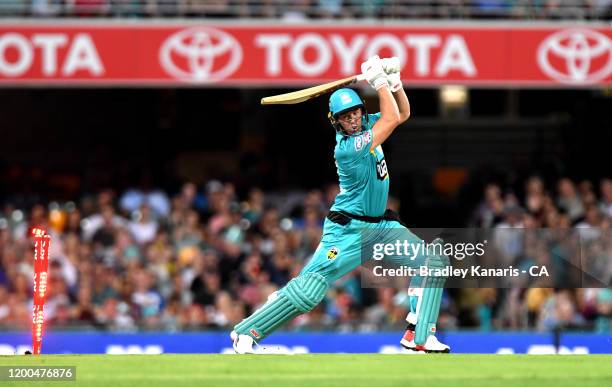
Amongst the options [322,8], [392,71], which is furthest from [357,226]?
[322,8]

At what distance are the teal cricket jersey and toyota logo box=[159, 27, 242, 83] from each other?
7.62 m

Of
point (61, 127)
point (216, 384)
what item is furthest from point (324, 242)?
point (61, 127)

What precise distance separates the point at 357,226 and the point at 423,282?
0.68 metres

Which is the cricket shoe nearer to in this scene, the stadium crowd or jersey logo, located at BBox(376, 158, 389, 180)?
jersey logo, located at BBox(376, 158, 389, 180)

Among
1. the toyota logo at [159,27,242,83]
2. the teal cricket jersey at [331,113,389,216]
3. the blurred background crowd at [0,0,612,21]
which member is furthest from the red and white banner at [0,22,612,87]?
the teal cricket jersey at [331,113,389,216]

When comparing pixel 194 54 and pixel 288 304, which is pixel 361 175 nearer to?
pixel 288 304

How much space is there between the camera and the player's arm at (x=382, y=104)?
9.58 m

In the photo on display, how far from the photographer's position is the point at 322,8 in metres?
17.9

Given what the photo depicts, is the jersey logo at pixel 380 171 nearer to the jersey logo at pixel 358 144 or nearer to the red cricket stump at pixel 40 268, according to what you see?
the jersey logo at pixel 358 144

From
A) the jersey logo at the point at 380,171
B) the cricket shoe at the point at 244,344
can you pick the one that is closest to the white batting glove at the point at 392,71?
the jersey logo at the point at 380,171

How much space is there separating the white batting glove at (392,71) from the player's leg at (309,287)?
46.4 inches

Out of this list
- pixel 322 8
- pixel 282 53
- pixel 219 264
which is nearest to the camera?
pixel 219 264

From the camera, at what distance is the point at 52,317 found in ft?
52.0

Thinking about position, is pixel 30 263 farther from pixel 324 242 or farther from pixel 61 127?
pixel 324 242
